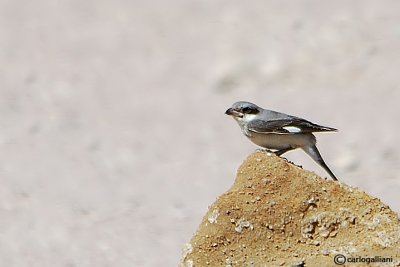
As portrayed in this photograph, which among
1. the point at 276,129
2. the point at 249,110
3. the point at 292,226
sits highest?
the point at 249,110

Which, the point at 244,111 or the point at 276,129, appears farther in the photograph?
the point at 244,111

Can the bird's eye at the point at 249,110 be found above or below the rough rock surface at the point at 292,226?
above

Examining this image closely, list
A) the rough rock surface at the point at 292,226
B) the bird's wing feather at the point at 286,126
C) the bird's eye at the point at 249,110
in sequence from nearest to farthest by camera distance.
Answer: the rough rock surface at the point at 292,226 < the bird's wing feather at the point at 286,126 < the bird's eye at the point at 249,110

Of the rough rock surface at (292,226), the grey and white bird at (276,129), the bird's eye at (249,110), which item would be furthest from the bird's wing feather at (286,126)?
the rough rock surface at (292,226)

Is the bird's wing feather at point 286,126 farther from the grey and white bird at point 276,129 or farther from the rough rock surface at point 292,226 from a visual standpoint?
the rough rock surface at point 292,226

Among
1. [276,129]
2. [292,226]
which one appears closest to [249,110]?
[276,129]

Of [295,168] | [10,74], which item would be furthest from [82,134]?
[295,168]

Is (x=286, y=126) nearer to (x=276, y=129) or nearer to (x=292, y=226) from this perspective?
(x=276, y=129)
